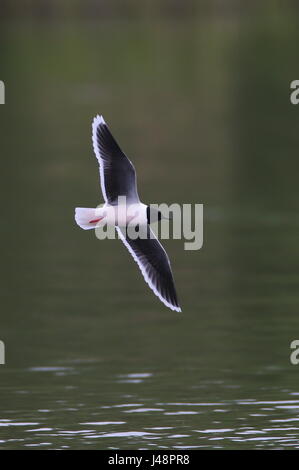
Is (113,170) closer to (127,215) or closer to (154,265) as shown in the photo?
(127,215)

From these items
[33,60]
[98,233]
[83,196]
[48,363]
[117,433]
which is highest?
[33,60]

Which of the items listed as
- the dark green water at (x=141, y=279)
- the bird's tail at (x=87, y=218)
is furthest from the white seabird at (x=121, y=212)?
the dark green water at (x=141, y=279)

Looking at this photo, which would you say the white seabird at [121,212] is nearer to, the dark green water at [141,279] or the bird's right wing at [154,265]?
the bird's right wing at [154,265]

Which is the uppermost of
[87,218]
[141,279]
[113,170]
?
[141,279]

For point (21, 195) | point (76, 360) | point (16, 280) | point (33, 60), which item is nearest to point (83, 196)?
point (21, 195)

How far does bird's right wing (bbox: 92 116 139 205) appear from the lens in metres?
13.3

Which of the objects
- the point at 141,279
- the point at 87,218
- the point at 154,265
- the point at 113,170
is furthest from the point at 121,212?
the point at 141,279

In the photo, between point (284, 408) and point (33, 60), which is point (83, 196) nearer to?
point (284, 408)

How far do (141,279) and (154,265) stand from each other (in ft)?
21.9

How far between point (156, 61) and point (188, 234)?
2587 centimetres

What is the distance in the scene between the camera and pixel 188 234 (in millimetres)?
25094

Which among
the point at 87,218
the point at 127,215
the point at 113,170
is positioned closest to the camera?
the point at 127,215

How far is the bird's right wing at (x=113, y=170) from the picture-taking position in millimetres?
13289

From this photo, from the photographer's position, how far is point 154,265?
45.6 feet
